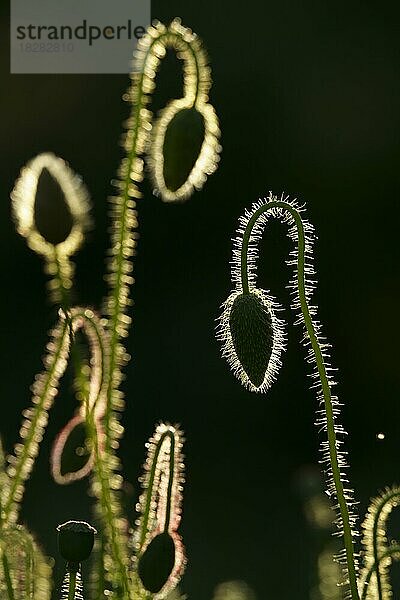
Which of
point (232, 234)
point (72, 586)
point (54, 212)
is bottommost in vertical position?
point (72, 586)

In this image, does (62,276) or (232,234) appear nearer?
(62,276)

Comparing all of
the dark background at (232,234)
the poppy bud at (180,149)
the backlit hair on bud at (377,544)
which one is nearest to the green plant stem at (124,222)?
the poppy bud at (180,149)

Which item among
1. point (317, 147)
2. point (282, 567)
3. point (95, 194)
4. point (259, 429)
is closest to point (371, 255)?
point (317, 147)

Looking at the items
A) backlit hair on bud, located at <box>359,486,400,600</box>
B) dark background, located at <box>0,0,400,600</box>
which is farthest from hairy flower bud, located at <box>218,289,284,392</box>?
dark background, located at <box>0,0,400,600</box>

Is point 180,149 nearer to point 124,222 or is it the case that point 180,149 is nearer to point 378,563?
point 124,222

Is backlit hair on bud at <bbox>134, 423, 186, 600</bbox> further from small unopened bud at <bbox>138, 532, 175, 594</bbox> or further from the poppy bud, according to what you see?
the poppy bud

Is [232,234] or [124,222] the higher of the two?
[232,234]

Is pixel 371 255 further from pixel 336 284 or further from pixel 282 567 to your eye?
pixel 282 567

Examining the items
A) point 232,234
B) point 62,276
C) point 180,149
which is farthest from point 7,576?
point 232,234
